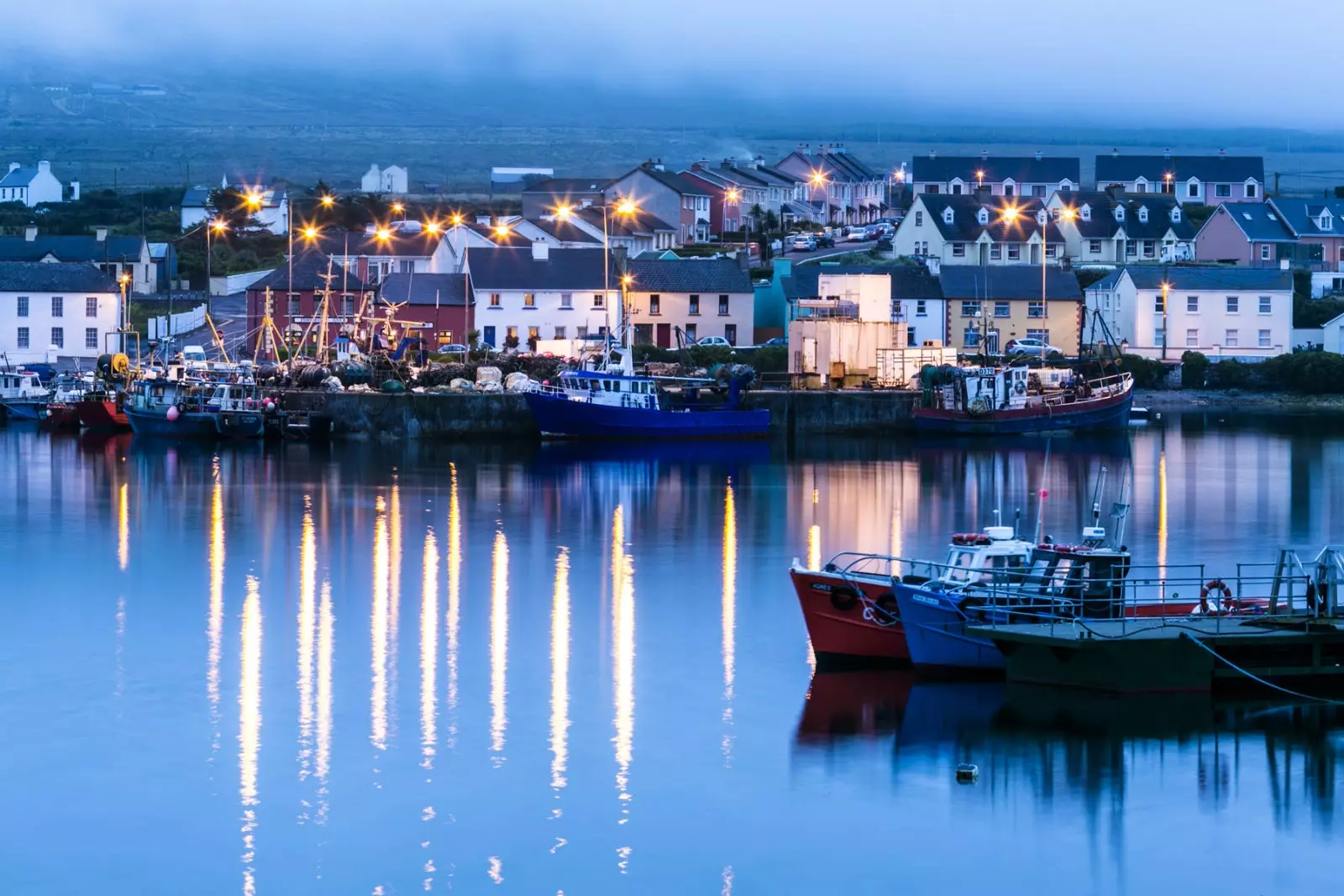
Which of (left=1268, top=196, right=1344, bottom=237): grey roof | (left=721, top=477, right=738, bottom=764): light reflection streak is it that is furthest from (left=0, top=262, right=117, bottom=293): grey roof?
(left=1268, top=196, right=1344, bottom=237): grey roof

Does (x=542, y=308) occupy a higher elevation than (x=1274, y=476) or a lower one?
higher

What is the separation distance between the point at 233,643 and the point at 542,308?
1511 inches

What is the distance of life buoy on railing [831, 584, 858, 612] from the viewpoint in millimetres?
21781

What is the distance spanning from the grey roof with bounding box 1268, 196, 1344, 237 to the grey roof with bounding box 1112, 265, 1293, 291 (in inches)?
575

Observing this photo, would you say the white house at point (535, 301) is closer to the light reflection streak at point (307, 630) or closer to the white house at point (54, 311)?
the white house at point (54, 311)

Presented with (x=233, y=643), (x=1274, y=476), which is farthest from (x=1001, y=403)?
(x=233, y=643)

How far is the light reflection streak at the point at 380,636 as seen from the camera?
809 inches

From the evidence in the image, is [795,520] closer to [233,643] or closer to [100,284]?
[233,643]

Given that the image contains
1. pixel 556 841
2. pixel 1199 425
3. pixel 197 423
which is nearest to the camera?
pixel 556 841

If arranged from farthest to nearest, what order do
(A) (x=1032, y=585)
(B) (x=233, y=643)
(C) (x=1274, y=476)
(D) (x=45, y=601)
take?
(C) (x=1274, y=476) < (D) (x=45, y=601) < (B) (x=233, y=643) < (A) (x=1032, y=585)

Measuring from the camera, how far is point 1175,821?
17891 mm

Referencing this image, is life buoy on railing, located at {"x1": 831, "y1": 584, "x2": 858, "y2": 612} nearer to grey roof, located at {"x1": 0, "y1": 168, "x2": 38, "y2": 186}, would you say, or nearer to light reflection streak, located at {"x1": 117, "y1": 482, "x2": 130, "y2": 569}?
light reflection streak, located at {"x1": 117, "y1": 482, "x2": 130, "y2": 569}

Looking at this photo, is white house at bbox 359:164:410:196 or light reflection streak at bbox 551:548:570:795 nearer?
light reflection streak at bbox 551:548:570:795

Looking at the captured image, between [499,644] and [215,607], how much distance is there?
186 inches
